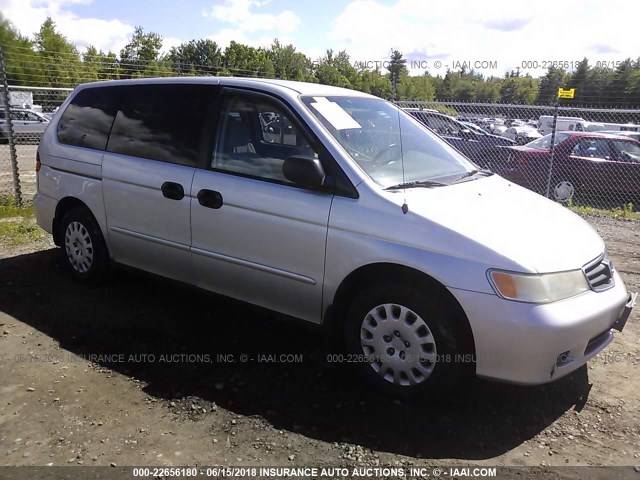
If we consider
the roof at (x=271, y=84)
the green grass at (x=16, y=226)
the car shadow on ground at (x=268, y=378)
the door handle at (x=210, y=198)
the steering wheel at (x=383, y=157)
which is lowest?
the green grass at (x=16, y=226)

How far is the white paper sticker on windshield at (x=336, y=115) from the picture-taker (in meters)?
3.72

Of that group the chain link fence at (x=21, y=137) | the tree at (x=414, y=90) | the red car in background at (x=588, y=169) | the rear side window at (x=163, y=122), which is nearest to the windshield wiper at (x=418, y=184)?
the rear side window at (x=163, y=122)

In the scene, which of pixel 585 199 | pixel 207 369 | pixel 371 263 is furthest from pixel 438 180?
pixel 585 199

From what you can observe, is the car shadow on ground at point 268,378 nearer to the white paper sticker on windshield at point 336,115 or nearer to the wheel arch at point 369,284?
the wheel arch at point 369,284

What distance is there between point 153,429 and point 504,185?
2.86 metres

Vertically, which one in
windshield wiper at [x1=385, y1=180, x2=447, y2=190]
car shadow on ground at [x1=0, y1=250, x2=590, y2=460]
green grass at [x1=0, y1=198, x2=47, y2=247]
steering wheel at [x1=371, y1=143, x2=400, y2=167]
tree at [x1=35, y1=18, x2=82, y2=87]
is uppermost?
tree at [x1=35, y1=18, x2=82, y2=87]

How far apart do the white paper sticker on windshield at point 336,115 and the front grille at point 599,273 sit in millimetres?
1734

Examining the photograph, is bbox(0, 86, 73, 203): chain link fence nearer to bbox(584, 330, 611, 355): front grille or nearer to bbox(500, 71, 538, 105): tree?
bbox(584, 330, 611, 355): front grille

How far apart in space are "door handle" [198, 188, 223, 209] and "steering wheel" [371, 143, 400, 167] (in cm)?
109

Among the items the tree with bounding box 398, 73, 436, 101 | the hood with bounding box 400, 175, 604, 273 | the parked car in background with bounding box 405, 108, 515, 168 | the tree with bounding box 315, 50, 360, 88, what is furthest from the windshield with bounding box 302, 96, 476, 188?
the tree with bounding box 398, 73, 436, 101

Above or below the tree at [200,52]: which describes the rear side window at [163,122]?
below

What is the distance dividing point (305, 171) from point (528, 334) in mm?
1571

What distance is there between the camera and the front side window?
12.4ft

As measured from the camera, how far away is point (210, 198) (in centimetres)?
390
